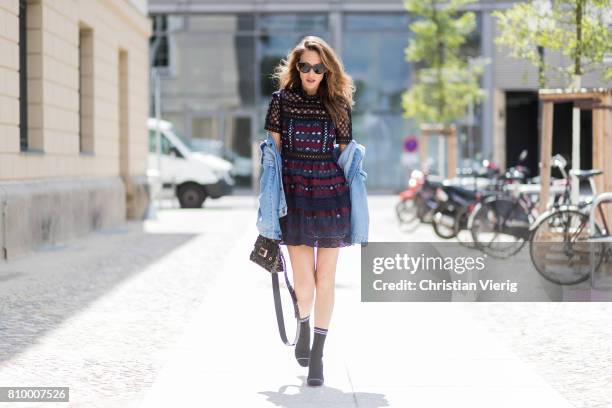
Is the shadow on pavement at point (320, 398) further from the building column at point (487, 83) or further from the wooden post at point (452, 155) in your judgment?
the building column at point (487, 83)

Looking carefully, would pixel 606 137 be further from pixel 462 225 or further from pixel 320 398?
pixel 320 398

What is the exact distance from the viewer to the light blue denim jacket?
539 centimetres

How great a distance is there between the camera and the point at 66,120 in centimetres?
1530

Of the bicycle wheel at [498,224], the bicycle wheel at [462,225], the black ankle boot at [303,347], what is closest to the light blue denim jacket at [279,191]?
the black ankle boot at [303,347]

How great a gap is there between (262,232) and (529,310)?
3546mm

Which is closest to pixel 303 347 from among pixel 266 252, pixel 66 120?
pixel 266 252

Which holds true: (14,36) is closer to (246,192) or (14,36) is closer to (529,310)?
(529,310)

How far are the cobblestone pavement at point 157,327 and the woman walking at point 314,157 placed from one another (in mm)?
644

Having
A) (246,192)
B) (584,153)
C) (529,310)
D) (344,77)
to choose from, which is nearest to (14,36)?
(529,310)

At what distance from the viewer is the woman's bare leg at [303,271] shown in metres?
5.55

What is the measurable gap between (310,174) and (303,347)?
959 millimetres

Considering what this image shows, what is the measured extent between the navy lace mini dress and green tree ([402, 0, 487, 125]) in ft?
60.5

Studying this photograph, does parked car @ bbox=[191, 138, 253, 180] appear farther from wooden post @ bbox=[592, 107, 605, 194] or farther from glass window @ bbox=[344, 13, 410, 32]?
wooden post @ bbox=[592, 107, 605, 194]

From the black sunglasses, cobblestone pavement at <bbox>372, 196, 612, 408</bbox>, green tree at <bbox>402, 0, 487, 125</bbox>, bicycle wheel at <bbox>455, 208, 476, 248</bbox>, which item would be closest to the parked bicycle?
cobblestone pavement at <bbox>372, 196, 612, 408</bbox>
